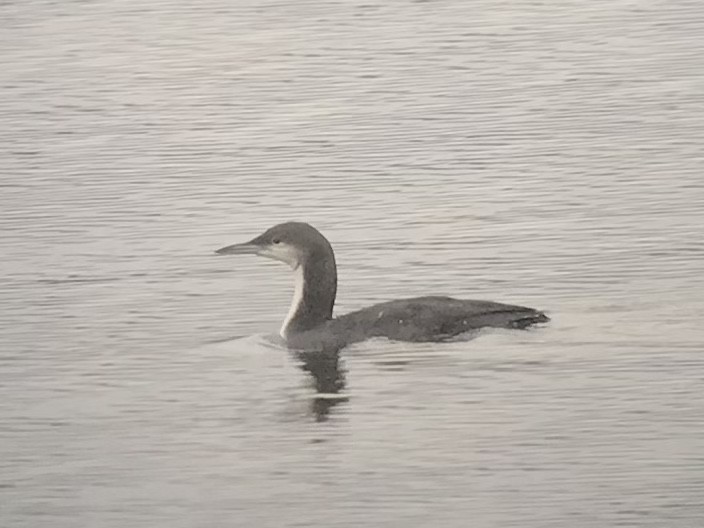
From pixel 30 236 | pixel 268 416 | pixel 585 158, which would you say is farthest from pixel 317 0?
pixel 268 416

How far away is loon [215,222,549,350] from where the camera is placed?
12258mm

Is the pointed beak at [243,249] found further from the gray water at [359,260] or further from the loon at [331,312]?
the gray water at [359,260]

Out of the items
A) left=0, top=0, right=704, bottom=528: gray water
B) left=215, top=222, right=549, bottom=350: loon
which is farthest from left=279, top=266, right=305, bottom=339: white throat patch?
left=0, top=0, right=704, bottom=528: gray water

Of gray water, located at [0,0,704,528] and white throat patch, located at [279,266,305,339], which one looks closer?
gray water, located at [0,0,704,528]

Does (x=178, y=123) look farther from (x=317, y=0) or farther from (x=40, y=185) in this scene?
(x=317, y=0)

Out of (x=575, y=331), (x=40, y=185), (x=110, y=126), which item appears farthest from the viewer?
(x=110, y=126)

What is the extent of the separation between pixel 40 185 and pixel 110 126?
2.44 m

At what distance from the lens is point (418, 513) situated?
9.48m

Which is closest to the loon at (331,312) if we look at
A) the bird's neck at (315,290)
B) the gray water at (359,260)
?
the bird's neck at (315,290)

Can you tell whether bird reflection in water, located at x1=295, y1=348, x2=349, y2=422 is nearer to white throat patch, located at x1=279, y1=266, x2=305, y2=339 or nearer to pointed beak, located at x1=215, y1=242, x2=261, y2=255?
white throat patch, located at x1=279, y1=266, x2=305, y2=339

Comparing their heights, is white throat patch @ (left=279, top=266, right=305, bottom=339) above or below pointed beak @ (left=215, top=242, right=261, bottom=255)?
below

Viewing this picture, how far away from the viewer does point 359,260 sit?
14328 mm

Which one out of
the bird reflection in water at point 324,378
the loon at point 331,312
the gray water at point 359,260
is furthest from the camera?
the loon at point 331,312

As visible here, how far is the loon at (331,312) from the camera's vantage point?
1226 cm
